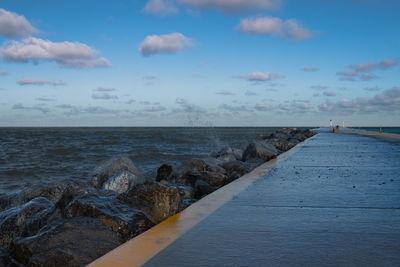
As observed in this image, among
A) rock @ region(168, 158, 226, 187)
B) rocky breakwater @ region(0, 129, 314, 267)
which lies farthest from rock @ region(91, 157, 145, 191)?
rocky breakwater @ region(0, 129, 314, 267)

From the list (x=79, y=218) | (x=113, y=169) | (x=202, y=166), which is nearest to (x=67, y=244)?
(x=79, y=218)

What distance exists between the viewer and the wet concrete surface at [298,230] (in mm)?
2250

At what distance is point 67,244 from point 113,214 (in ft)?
2.61

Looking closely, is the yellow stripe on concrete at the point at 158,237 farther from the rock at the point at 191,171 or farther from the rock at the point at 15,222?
the rock at the point at 191,171

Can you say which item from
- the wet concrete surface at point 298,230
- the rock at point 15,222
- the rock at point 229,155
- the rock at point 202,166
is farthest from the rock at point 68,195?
the rock at point 229,155

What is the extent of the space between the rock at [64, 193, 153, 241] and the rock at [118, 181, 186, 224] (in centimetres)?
28

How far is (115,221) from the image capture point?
335cm

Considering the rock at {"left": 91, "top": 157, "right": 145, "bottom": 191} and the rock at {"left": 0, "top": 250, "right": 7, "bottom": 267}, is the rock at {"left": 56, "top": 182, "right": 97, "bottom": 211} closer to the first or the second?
the rock at {"left": 0, "top": 250, "right": 7, "bottom": 267}

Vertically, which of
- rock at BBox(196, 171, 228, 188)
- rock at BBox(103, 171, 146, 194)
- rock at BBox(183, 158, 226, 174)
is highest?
rock at BBox(183, 158, 226, 174)

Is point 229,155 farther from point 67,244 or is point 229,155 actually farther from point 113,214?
point 67,244

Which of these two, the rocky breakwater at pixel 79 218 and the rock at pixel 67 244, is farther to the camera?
the rocky breakwater at pixel 79 218

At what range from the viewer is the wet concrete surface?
2.25m

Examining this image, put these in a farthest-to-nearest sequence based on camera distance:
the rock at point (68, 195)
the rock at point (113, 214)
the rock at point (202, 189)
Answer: the rock at point (202, 189), the rock at point (68, 195), the rock at point (113, 214)

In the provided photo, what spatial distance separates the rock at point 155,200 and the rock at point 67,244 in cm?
91
